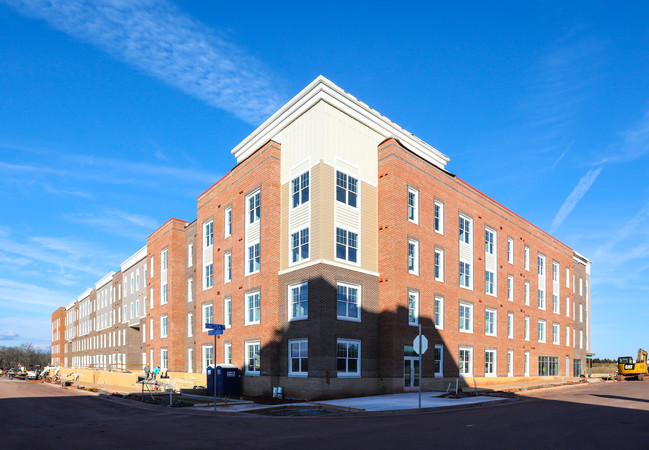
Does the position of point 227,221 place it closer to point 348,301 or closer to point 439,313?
point 348,301

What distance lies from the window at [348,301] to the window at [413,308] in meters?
3.78

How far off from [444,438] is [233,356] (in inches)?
934

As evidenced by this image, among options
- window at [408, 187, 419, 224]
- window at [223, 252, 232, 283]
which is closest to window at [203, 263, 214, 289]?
window at [223, 252, 232, 283]

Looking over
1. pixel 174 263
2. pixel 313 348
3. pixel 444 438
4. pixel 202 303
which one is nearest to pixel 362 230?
pixel 313 348

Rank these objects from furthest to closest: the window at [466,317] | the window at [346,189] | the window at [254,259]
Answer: the window at [466,317] < the window at [254,259] < the window at [346,189]

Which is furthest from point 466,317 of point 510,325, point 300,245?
point 300,245

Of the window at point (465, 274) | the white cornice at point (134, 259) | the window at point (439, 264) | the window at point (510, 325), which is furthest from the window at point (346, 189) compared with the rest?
the white cornice at point (134, 259)

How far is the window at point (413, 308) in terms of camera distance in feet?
110

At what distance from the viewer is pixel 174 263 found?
160 ft

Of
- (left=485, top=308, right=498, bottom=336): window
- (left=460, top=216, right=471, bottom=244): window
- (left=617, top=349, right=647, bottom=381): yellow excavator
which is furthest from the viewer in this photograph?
(left=617, top=349, right=647, bottom=381): yellow excavator

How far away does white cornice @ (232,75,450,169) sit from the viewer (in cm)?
3225

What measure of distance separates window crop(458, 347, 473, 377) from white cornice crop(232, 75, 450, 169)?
15360 millimetres

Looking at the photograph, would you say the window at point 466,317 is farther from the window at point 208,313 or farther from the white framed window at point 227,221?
the window at point 208,313

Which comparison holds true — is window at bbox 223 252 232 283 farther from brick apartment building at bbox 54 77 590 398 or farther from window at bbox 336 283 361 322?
window at bbox 336 283 361 322
